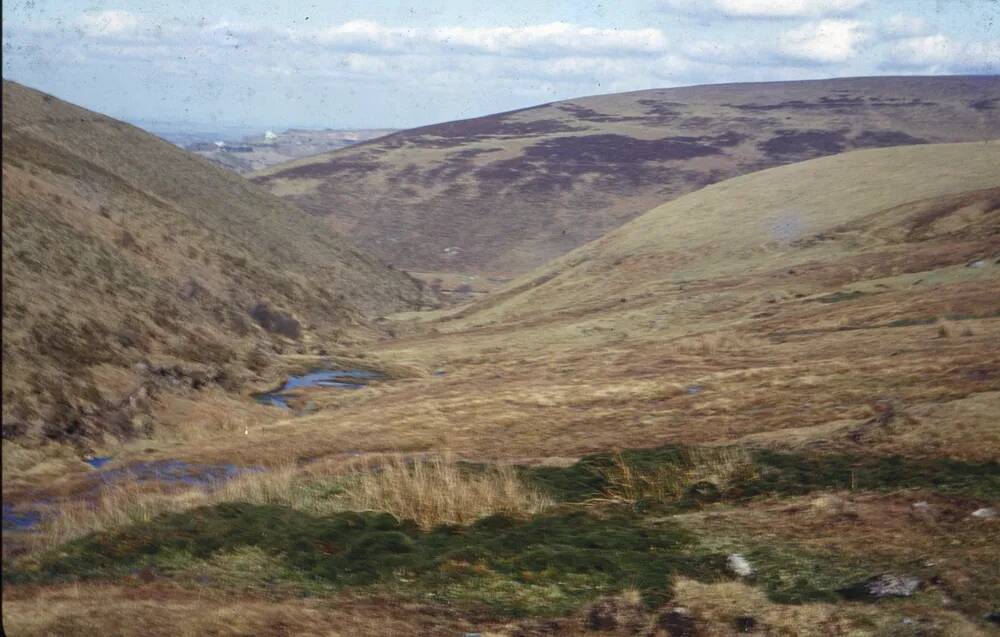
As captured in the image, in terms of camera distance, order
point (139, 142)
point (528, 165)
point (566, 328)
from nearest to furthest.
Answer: point (566, 328), point (139, 142), point (528, 165)

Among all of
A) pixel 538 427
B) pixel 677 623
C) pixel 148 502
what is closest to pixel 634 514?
pixel 677 623

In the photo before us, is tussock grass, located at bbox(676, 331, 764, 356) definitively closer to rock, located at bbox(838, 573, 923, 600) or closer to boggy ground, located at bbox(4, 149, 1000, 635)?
boggy ground, located at bbox(4, 149, 1000, 635)

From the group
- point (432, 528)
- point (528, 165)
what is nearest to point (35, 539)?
point (432, 528)

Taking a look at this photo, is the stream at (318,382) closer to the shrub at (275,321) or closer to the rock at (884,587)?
the shrub at (275,321)

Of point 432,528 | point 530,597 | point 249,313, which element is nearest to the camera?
point 530,597

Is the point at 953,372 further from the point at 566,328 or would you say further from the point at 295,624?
the point at 566,328

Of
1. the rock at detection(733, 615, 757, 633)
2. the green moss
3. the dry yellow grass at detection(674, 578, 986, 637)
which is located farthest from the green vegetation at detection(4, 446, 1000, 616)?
the rock at detection(733, 615, 757, 633)
